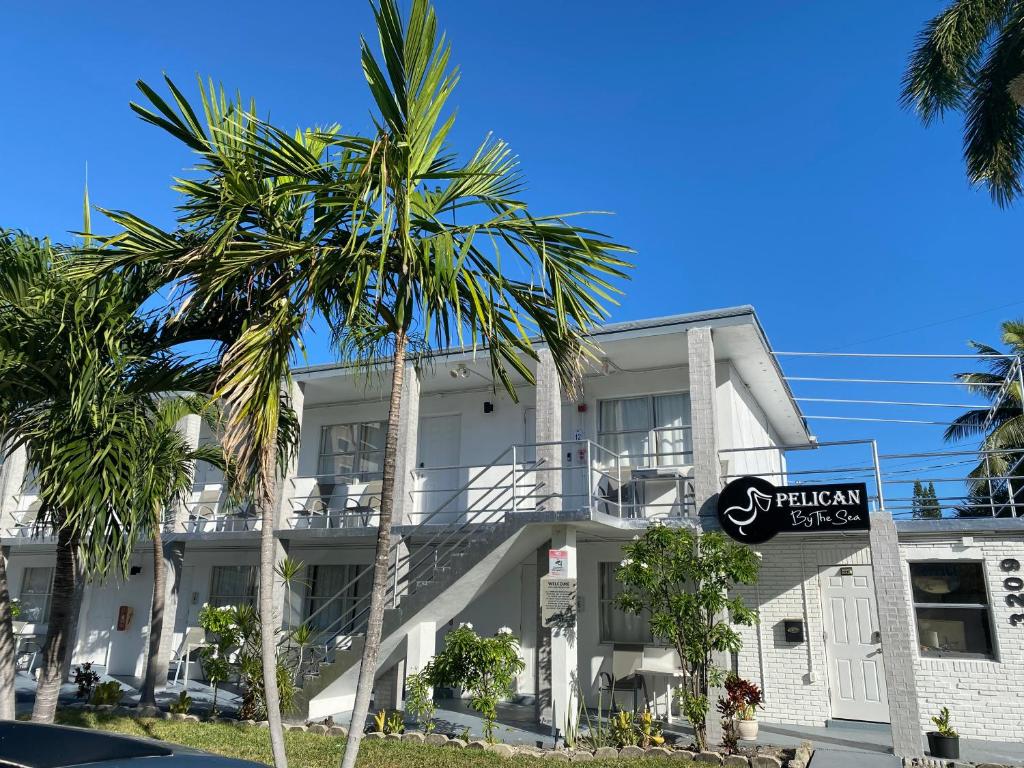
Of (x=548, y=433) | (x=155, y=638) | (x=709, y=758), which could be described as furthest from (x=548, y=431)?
(x=155, y=638)

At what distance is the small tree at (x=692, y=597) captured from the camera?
1016 cm

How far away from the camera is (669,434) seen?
1518cm

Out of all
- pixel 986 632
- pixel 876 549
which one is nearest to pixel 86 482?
pixel 876 549

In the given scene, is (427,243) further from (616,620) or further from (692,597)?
(616,620)

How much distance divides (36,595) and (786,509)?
824 inches

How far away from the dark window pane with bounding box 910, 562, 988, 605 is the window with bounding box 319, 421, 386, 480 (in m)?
11.2

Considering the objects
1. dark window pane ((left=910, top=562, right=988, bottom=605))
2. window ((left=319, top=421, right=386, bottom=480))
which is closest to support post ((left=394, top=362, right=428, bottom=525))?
window ((left=319, top=421, right=386, bottom=480))

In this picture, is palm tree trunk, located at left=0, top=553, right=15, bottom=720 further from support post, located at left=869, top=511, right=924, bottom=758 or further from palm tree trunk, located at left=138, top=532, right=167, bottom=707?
support post, located at left=869, top=511, right=924, bottom=758

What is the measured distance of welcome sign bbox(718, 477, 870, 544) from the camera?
35.8 feet

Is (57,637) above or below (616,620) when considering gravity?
below

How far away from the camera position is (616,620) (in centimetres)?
1461

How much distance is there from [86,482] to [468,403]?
36.1ft

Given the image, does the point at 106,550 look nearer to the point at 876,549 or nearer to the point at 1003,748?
the point at 876,549

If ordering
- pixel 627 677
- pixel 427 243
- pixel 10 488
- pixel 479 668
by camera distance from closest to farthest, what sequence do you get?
pixel 427 243 → pixel 479 668 → pixel 627 677 → pixel 10 488
